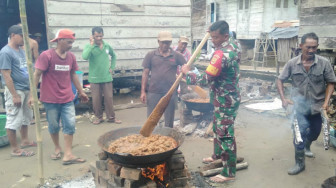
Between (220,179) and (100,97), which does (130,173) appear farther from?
(100,97)

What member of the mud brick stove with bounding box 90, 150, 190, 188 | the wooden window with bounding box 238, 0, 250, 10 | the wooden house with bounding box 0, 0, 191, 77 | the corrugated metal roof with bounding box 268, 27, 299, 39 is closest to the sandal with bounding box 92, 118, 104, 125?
the wooden house with bounding box 0, 0, 191, 77

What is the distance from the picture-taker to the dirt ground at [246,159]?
3.92 m

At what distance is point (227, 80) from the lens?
366 cm

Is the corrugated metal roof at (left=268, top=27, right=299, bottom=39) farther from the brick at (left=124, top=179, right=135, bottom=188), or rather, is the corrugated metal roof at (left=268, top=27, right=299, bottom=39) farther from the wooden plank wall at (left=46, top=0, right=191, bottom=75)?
the brick at (left=124, top=179, right=135, bottom=188)

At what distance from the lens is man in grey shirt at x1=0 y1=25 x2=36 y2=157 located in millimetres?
4512

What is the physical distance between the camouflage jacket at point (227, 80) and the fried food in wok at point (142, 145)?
944 millimetres

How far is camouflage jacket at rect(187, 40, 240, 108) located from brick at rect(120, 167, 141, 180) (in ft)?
5.16

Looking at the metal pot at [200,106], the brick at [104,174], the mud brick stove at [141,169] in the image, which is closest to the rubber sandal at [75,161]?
the mud brick stove at [141,169]

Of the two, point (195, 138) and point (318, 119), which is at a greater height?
point (318, 119)

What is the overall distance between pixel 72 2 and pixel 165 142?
5861 millimetres

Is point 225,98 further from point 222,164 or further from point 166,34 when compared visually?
point 166,34

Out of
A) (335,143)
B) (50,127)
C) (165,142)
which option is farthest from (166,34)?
(335,143)

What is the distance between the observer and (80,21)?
294 inches

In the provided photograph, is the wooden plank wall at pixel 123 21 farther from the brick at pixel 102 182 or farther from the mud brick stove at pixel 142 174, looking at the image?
the mud brick stove at pixel 142 174
